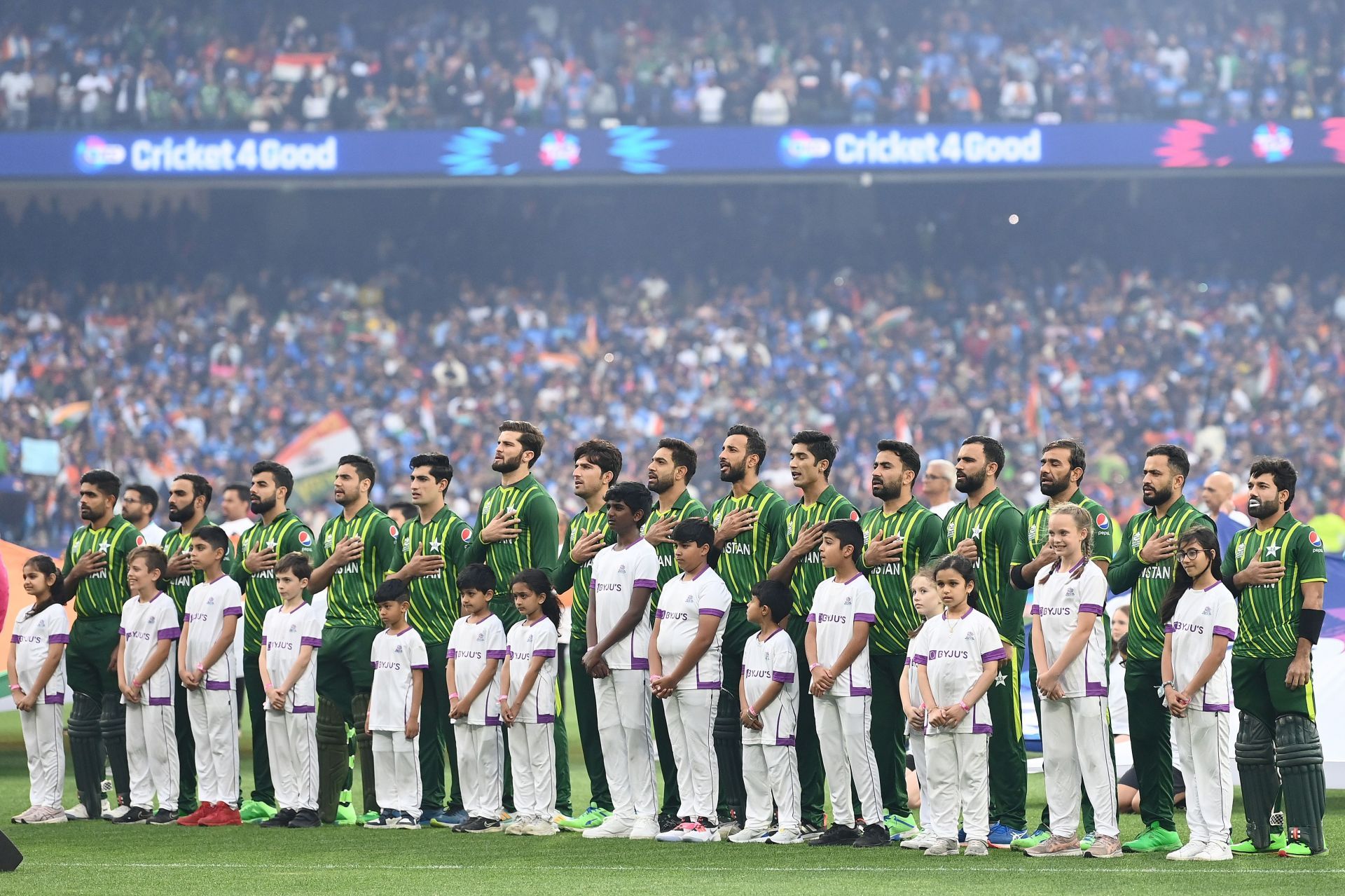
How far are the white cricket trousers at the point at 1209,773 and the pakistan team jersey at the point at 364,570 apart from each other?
4171 mm

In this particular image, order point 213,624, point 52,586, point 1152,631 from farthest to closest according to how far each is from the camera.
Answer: point 52,586, point 213,624, point 1152,631

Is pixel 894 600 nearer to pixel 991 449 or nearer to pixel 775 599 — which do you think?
pixel 775 599

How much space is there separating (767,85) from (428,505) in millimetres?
20638

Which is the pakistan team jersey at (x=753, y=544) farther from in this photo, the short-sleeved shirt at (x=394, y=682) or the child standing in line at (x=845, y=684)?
the short-sleeved shirt at (x=394, y=682)

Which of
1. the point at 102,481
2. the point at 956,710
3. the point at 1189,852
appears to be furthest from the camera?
the point at 102,481

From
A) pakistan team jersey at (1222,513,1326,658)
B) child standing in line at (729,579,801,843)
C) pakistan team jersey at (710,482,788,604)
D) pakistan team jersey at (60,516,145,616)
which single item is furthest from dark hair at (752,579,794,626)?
pakistan team jersey at (60,516,145,616)

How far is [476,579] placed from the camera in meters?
9.02

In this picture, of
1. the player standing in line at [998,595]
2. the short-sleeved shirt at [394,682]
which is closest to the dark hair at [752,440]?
the player standing in line at [998,595]

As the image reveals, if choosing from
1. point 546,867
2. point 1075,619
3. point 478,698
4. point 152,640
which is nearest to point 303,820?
point 478,698

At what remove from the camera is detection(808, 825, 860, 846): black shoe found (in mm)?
8156

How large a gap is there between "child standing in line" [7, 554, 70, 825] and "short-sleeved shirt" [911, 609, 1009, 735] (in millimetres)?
4907

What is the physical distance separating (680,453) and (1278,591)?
9.64 feet

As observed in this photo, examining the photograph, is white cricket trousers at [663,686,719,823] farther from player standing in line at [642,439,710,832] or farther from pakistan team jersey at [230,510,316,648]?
pakistan team jersey at [230,510,316,648]

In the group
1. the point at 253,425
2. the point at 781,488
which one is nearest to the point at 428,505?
the point at 781,488
